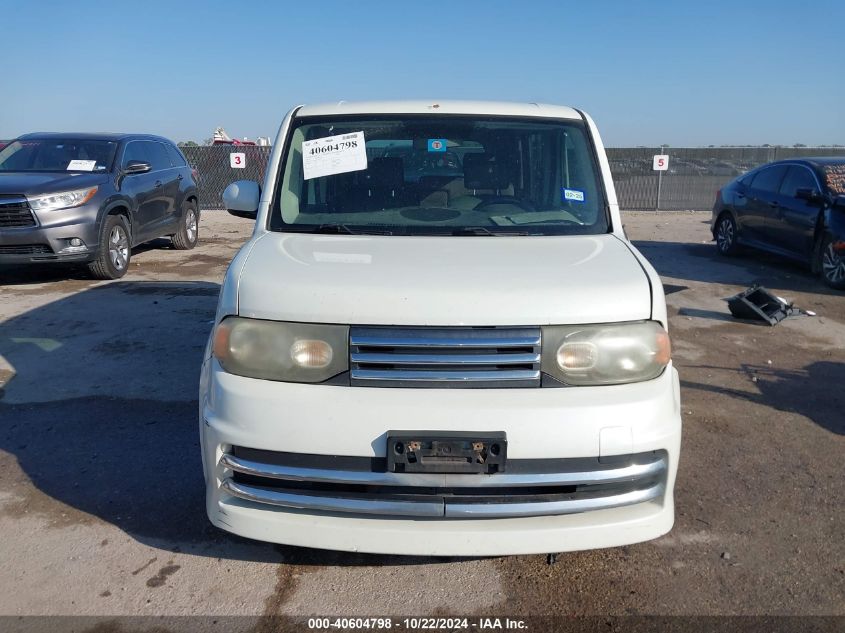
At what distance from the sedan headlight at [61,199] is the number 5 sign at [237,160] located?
9.81 m

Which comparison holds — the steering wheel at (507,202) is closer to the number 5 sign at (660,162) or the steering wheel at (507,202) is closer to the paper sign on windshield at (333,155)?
the paper sign on windshield at (333,155)

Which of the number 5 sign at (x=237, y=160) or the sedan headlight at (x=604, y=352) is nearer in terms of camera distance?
the sedan headlight at (x=604, y=352)

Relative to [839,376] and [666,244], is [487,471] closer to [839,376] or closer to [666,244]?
[839,376]

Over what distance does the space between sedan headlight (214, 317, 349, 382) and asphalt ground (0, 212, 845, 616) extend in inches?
38.4

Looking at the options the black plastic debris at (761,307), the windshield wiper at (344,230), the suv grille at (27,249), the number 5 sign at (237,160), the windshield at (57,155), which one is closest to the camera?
the windshield wiper at (344,230)

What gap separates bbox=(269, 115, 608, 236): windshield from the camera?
3826 mm

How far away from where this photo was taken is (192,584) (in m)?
3.12

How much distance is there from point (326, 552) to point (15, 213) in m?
7.37

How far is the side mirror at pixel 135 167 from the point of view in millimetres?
10023

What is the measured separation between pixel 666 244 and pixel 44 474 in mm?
12127

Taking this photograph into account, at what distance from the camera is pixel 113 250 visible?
9.80m

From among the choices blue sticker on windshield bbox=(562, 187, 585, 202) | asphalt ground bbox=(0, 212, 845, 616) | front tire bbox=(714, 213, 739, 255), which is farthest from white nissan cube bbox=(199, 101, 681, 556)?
front tire bbox=(714, 213, 739, 255)

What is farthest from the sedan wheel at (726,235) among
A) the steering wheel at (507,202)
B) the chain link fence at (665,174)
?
the steering wheel at (507,202)

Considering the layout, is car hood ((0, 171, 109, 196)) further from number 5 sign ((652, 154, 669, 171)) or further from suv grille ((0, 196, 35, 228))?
number 5 sign ((652, 154, 669, 171))
